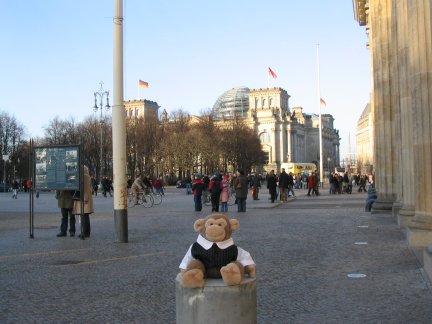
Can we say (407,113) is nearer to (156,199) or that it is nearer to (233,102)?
(156,199)

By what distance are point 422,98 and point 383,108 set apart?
1072 centimetres

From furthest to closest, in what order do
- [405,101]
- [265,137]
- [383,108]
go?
[265,137] → [383,108] → [405,101]

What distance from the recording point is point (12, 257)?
11367mm

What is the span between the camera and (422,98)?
10.4 m

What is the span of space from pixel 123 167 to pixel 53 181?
2.56 m

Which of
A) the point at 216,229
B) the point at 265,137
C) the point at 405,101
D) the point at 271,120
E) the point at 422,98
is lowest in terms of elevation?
the point at 216,229

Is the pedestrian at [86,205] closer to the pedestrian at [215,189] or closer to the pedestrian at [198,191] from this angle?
the pedestrian at [215,189]

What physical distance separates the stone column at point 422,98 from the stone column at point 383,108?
10.0 m

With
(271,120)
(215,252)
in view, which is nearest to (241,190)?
(215,252)

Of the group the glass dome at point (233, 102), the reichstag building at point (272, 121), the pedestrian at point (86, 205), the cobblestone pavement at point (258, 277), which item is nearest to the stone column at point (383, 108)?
the cobblestone pavement at point (258, 277)

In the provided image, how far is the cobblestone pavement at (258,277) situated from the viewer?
6590 millimetres

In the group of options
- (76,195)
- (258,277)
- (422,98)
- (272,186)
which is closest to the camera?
(258,277)

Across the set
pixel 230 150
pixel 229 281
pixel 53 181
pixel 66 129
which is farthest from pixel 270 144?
pixel 229 281

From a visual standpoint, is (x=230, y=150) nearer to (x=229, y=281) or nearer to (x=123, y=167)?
(x=123, y=167)
